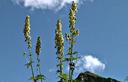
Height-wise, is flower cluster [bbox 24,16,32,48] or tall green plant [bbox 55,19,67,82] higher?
flower cluster [bbox 24,16,32,48]

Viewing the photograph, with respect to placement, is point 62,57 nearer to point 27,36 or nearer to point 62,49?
point 62,49

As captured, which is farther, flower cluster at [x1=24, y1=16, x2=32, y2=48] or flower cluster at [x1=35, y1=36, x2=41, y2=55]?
flower cluster at [x1=24, y1=16, x2=32, y2=48]

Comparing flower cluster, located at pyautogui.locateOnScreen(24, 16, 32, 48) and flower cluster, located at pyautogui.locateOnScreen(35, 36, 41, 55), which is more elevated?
flower cluster, located at pyautogui.locateOnScreen(24, 16, 32, 48)

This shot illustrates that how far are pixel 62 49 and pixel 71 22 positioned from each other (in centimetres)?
192

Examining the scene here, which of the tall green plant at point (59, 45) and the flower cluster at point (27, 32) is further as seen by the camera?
the flower cluster at point (27, 32)

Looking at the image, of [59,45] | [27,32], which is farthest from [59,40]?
[27,32]

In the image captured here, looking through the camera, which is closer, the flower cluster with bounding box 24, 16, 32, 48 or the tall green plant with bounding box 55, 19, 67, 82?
the tall green plant with bounding box 55, 19, 67, 82

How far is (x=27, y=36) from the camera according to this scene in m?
27.8

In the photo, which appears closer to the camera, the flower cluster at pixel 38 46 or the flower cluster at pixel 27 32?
the flower cluster at pixel 38 46

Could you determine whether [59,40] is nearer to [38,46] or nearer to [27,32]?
[38,46]

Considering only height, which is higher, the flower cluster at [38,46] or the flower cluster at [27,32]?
the flower cluster at [27,32]

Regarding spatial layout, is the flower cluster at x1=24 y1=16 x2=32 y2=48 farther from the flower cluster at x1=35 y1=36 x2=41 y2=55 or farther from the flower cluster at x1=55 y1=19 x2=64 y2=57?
the flower cluster at x1=55 y1=19 x2=64 y2=57

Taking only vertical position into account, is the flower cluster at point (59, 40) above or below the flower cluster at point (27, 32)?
below

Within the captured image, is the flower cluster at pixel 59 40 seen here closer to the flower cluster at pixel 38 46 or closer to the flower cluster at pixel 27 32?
the flower cluster at pixel 38 46
